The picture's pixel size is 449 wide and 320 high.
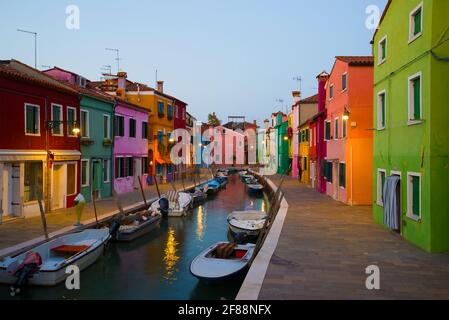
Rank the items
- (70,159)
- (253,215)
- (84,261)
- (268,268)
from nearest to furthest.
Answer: (268,268)
(84,261)
(253,215)
(70,159)

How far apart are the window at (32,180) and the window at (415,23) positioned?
1610 cm

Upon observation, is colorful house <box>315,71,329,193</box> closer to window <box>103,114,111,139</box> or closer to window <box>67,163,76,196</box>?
window <box>103,114,111,139</box>

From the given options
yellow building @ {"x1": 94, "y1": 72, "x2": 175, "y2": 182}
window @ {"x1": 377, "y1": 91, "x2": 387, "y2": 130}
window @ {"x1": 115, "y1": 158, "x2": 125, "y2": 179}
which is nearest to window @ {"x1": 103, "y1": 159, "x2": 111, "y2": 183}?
window @ {"x1": 115, "y1": 158, "x2": 125, "y2": 179}

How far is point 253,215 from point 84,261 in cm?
873

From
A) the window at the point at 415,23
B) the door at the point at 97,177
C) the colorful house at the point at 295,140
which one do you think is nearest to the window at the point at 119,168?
the door at the point at 97,177

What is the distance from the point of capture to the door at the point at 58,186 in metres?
21.2

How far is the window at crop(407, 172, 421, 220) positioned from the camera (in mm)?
12413

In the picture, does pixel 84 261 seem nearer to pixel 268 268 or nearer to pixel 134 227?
pixel 134 227

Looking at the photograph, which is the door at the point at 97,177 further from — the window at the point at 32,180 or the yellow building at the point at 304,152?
the yellow building at the point at 304,152

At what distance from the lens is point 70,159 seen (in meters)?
21.9

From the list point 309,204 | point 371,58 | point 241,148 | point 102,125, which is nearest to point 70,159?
point 102,125

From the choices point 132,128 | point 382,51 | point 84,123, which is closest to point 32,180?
point 84,123

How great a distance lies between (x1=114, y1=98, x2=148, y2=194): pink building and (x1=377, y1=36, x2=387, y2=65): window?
690 inches

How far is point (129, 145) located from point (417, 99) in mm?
22554
